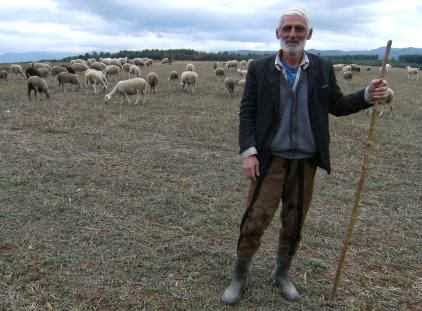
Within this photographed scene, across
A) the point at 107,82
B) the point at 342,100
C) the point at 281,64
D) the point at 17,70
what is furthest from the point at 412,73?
the point at 281,64

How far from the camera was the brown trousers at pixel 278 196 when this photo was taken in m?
3.30

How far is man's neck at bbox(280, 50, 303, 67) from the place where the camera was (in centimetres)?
313

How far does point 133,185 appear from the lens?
679 cm

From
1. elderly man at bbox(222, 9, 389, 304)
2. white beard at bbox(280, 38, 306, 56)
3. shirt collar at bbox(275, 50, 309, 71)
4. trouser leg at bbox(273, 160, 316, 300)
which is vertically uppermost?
white beard at bbox(280, 38, 306, 56)

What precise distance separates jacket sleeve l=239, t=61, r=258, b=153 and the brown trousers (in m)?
0.27

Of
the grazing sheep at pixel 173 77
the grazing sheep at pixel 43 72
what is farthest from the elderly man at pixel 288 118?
the grazing sheep at pixel 43 72

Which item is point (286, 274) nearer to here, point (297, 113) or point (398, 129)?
point (297, 113)

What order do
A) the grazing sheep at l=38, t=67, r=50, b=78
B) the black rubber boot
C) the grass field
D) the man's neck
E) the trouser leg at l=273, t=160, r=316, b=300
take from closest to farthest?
the man's neck → the trouser leg at l=273, t=160, r=316, b=300 → the black rubber boot → the grass field → the grazing sheep at l=38, t=67, r=50, b=78

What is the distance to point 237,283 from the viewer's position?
3750mm

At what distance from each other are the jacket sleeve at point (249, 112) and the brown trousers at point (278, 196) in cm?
27

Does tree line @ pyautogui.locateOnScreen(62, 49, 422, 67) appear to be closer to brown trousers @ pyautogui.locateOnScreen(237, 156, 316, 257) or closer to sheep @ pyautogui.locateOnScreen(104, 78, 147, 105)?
sheep @ pyautogui.locateOnScreen(104, 78, 147, 105)

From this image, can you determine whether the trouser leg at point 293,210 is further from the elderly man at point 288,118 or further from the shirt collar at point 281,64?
the shirt collar at point 281,64

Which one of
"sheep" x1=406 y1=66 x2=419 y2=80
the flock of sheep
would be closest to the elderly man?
the flock of sheep

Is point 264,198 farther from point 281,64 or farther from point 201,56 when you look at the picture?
point 201,56
